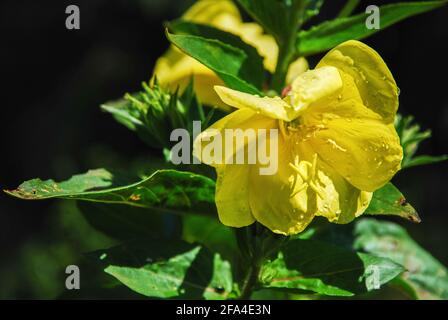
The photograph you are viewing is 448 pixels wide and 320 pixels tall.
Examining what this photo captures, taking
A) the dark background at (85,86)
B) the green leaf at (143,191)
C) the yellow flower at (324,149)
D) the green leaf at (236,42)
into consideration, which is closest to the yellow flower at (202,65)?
the green leaf at (236,42)

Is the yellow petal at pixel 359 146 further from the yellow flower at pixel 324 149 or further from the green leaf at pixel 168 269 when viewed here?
the green leaf at pixel 168 269

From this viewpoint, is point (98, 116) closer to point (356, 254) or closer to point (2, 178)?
point (2, 178)

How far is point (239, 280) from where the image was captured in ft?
4.66

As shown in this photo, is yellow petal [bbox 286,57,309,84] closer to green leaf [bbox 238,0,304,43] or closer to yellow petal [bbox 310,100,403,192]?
green leaf [bbox 238,0,304,43]

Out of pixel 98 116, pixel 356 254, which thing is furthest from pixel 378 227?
pixel 98 116

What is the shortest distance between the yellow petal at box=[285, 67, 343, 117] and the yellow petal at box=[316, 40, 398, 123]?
2 centimetres

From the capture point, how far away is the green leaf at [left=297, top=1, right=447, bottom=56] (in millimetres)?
1396

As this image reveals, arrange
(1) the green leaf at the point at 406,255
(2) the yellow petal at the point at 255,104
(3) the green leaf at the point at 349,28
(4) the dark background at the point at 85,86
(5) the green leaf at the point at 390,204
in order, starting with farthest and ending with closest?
(4) the dark background at the point at 85,86
(1) the green leaf at the point at 406,255
(3) the green leaf at the point at 349,28
(5) the green leaf at the point at 390,204
(2) the yellow petal at the point at 255,104

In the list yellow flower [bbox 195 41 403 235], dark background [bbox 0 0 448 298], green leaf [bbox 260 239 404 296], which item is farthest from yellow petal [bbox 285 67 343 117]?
dark background [bbox 0 0 448 298]

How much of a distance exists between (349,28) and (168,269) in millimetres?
568

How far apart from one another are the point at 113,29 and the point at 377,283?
137 inches

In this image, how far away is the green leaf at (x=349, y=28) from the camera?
140cm

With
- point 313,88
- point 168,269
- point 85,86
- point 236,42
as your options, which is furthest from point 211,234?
point 85,86

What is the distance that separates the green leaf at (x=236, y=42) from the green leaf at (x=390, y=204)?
0.34 metres
